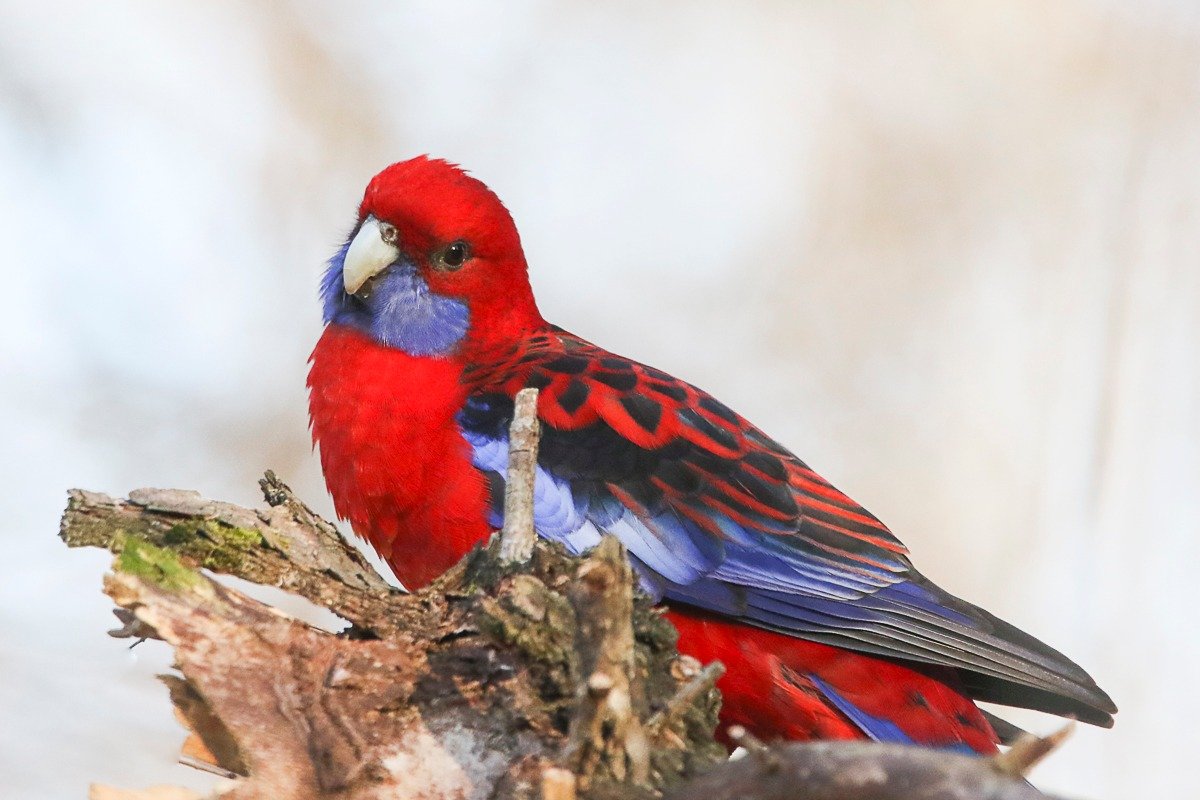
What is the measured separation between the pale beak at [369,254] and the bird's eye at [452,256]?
0.49 ft

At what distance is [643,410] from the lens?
12.6ft

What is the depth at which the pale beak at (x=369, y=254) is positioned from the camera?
13.6ft

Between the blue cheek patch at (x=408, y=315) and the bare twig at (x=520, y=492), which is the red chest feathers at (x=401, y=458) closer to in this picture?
the blue cheek patch at (x=408, y=315)

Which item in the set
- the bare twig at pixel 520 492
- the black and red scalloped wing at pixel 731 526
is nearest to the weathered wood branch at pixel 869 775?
the bare twig at pixel 520 492

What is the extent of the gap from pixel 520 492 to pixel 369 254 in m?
1.86

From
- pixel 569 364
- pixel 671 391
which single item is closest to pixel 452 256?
pixel 569 364

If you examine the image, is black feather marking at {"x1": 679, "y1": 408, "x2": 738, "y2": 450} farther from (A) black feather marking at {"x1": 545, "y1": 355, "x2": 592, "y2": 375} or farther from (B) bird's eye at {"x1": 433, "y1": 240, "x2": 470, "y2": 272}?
(B) bird's eye at {"x1": 433, "y1": 240, "x2": 470, "y2": 272}

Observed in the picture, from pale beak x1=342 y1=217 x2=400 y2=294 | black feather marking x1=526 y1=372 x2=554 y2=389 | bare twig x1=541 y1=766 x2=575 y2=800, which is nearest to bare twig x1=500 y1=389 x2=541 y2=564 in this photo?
bare twig x1=541 y1=766 x2=575 y2=800

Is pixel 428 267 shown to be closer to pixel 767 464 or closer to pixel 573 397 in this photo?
pixel 573 397

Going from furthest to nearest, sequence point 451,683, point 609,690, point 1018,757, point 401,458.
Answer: point 401,458
point 451,683
point 609,690
point 1018,757

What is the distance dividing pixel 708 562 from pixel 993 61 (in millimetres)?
3570

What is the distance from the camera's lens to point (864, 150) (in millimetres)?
5898

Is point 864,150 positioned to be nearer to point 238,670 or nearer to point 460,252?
point 460,252

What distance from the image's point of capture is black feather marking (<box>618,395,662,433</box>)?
3.79 meters
